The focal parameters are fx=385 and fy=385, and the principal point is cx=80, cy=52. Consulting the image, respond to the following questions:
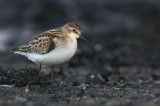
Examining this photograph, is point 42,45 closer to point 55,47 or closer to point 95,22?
point 55,47

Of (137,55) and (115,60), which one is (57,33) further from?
(137,55)

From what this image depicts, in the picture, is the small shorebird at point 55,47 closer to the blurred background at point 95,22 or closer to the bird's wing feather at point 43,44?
the bird's wing feather at point 43,44

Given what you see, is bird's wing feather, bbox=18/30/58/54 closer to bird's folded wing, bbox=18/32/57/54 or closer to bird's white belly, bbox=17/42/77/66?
bird's folded wing, bbox=18/32/57/54

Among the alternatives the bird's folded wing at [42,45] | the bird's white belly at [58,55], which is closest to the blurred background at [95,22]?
the bird's folded wing at [42,45]

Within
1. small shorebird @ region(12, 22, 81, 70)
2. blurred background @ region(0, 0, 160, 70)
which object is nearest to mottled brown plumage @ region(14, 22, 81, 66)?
small shorebird @ region(12, 22, 81, 70)

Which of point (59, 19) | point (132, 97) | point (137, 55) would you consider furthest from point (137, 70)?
point (59, 19)

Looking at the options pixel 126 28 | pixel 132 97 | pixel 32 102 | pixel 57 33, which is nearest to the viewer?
pixel 32 102
